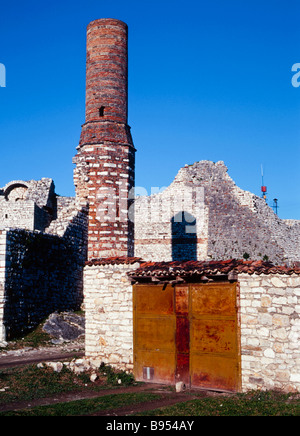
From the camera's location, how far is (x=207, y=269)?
9.12 m

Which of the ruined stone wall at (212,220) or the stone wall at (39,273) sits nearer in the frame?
the stone wall at (39,273)

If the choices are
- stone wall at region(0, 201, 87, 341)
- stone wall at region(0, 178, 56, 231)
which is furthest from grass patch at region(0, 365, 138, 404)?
stone wall at region(0, 178, 56, 231)

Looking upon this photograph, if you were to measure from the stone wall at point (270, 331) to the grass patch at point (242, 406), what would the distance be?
0.92 feet

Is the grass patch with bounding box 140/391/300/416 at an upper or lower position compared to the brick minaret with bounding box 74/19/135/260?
lower

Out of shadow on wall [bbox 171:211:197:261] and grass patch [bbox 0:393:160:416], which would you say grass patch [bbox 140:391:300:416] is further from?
shadow on wall [bbox 171:211:197:261]

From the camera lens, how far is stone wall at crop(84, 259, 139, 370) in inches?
414

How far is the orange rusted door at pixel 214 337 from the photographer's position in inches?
348

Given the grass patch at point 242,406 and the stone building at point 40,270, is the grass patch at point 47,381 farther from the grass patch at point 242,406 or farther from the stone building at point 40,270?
the stone building at point 40,270

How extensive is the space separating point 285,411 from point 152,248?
21.2m

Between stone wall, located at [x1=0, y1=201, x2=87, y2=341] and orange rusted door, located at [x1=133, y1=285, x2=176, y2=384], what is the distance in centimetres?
550

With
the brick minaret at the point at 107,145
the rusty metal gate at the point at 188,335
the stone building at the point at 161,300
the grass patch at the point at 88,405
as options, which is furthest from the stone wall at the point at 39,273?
the grass patch at the point at 88,405

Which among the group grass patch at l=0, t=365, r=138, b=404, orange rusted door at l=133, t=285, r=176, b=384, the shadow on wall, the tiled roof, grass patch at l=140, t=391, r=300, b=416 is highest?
the shadow on wall

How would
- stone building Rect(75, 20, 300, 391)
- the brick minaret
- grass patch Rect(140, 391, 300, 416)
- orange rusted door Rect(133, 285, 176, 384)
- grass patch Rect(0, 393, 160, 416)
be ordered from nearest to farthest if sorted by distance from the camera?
grass patch Rect(140, 391, 300, 416) < grass patch Rect(0, 393, 160, 416) < stone building Rect(75, 20, 300, 391) < orange rusted door Rect(133, 285, 176, 384) < the brick minaret

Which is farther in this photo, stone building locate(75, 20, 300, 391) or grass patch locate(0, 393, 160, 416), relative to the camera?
stone building locate(75, 20, 300, 391)
